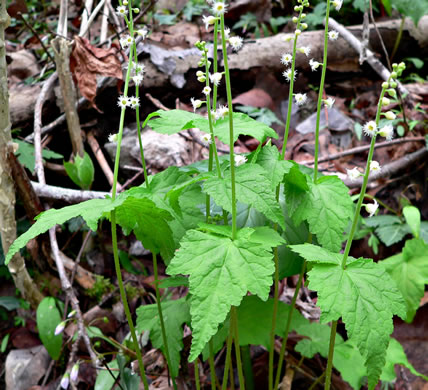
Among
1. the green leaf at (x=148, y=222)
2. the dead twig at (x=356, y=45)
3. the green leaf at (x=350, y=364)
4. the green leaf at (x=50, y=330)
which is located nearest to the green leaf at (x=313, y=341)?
the green leaf at (x=350, y=364)

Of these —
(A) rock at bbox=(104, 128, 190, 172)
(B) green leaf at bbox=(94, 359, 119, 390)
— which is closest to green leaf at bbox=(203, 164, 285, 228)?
(B) green leaf at bbox=(94, 359, 119, 390)

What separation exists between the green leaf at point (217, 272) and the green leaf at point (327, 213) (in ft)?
0.81

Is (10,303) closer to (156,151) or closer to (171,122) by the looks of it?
(156,151)

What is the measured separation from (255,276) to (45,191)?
1.72 meters

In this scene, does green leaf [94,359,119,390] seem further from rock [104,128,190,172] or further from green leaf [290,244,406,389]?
rock [104,128,190,172]

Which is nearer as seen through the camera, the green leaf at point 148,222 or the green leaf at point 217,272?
the green leaf at point 217,272

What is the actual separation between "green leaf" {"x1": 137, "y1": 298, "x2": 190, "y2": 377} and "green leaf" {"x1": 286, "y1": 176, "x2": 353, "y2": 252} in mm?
608

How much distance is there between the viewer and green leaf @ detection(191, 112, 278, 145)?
4.03 ft

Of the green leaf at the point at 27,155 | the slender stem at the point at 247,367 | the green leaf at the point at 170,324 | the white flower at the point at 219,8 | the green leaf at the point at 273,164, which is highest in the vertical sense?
the white flower at the point at 219,8

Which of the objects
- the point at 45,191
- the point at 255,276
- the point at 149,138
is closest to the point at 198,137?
the point at 149,138

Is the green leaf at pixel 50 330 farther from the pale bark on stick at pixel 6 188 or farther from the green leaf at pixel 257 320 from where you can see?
the green leaf at pixel 257 320

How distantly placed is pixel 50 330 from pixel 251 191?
1.46m

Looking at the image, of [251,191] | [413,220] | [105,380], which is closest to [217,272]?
[251,191]

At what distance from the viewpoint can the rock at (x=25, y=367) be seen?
2131mm
